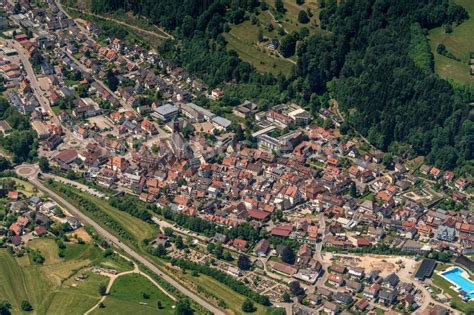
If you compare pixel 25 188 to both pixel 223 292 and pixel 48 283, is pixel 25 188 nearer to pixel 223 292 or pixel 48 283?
pixel 48 283

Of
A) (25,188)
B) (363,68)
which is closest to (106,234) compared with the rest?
(25,188)

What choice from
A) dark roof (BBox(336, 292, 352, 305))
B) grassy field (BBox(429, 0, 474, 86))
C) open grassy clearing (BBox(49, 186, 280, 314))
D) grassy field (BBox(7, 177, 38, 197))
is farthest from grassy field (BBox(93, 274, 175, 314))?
grassy field (BBox(429, 0, 474, 86))

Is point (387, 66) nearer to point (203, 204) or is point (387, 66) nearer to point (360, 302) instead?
point (203, 204)

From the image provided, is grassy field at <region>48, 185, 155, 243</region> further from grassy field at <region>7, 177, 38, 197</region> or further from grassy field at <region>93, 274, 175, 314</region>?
grassy field at <region>93, 274, 175, 314</region>

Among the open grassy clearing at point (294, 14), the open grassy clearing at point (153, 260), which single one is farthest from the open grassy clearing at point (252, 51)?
the open grassy clearing at point (153, 260)

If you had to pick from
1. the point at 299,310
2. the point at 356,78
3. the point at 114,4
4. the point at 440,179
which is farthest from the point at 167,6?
the point at 299,310

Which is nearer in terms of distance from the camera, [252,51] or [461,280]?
[461,280]
